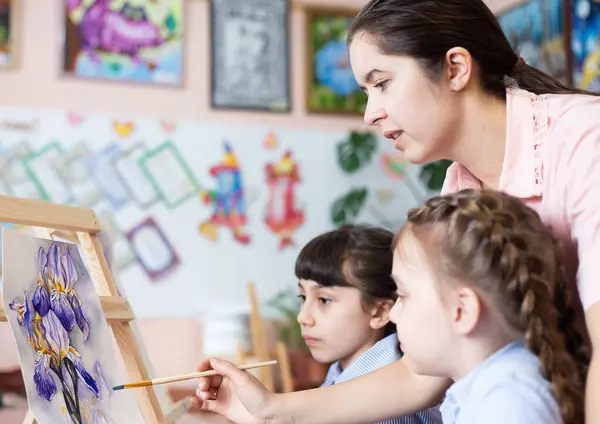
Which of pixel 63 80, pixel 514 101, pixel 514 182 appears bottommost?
pixel 514 182

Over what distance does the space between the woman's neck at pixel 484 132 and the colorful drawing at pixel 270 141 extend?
295 cm

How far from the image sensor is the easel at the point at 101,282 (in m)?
1.32

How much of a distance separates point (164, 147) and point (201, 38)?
621 millimetres

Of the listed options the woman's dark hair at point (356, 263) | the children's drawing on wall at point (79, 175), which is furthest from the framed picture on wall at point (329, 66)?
the woman's dark hair at point (356, 263)

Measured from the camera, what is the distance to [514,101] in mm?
1161

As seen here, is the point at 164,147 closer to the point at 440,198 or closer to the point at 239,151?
the point at 239,151

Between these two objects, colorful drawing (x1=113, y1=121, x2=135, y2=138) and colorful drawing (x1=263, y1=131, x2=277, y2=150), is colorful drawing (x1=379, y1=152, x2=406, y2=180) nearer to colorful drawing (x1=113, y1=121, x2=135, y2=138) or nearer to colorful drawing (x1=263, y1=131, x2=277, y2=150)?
colorful drawing (x1=263, y1=131, x2=277, y2=150)

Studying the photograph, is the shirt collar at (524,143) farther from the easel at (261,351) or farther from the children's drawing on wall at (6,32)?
the children's drawing on wall at (6,32)

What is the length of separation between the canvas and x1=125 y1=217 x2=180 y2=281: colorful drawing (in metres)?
2.49

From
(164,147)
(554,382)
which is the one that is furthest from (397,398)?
(164,147)

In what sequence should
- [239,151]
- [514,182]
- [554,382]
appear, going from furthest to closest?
[239,151] < [514,182] < [554,382]

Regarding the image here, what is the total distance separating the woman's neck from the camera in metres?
1.18

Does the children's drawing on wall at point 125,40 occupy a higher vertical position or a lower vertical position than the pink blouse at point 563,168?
higher

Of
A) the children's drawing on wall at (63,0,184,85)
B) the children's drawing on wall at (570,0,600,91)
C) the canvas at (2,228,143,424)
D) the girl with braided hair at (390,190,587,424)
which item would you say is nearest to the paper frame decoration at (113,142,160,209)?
the children's drawing on wall at (63,0,184,85)
